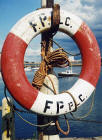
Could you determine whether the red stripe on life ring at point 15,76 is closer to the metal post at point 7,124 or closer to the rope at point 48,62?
the rope at point 48,62

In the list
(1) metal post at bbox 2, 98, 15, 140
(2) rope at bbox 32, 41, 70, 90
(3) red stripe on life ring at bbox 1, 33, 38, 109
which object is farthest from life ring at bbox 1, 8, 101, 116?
(1) metal post at bbox 2, 98, 15, 140

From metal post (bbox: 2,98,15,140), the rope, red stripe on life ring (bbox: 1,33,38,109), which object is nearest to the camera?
red stripe on life ring (bbox: 1,33,38,109)

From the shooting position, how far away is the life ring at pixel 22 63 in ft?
5.47

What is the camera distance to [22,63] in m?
1.72

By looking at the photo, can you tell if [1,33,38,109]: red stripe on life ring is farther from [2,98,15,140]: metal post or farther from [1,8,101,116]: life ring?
[2,98,15,140]: metal post

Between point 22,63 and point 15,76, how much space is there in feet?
0.42

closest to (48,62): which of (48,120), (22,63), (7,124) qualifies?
(22,63)

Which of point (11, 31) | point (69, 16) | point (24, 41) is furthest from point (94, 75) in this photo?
point (11, 31)

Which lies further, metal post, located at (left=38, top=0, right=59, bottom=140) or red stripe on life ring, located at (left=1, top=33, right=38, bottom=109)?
metal post, located at (left=38, top=0, right=59, bottom=140)

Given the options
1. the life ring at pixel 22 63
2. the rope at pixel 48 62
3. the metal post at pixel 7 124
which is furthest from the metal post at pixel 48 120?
the metal post at pixel 7 124

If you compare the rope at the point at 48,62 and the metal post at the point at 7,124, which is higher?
the rope at the point at 48,62

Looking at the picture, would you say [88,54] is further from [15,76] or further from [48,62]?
Result: [15,76]

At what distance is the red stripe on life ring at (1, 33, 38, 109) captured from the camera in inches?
65.4

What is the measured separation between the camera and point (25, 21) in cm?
173
